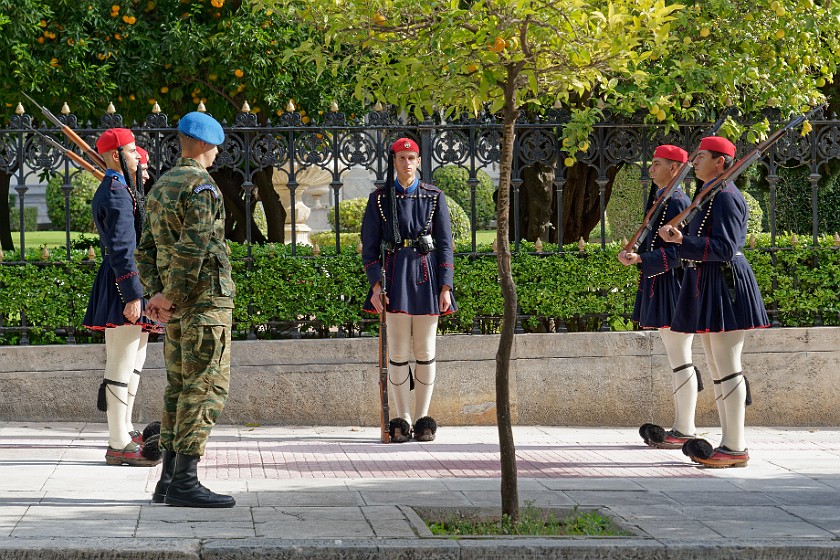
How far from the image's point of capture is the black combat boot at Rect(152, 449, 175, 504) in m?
6.48

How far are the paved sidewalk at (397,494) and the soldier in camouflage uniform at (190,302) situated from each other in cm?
27

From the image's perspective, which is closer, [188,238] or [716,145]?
[188,238]

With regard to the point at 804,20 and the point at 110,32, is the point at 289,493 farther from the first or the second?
the point at 110,32

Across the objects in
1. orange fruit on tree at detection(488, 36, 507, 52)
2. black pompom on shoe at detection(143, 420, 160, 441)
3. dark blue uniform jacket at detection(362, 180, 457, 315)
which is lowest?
black pompom on shoe at detection(143, 420, 160, 441)

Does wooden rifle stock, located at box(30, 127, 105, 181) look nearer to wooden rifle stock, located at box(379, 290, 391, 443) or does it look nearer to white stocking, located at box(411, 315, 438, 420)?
wooden rifle stock, located at box(379, 290, 391, 443)

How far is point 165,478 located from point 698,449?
3613mm

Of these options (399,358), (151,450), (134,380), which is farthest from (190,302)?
(399,358)

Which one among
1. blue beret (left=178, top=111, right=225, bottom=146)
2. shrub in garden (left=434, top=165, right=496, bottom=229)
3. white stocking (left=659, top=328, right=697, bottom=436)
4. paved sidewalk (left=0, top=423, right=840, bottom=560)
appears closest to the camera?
paved sidewalk (left=0, top=423, right=840, bottom=560)

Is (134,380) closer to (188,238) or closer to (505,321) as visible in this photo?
(188,238)

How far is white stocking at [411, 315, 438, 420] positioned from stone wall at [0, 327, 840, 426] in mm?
657

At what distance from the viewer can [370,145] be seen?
9.81 m

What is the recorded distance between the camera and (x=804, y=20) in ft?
33.3

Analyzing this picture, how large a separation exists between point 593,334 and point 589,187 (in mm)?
3943

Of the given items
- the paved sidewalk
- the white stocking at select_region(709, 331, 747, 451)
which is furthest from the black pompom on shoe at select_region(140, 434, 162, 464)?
the white stocking at select_region(709, 331, 747, 451)
